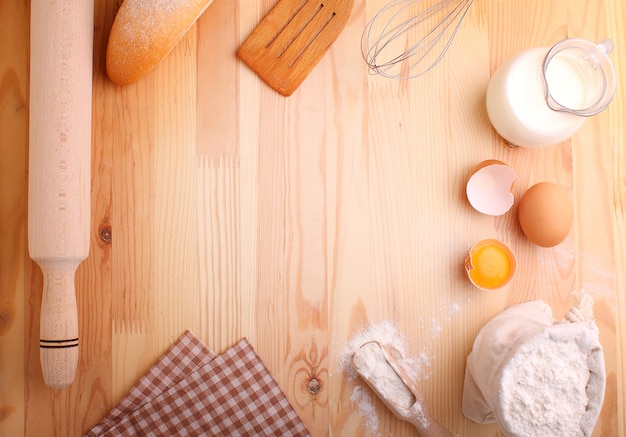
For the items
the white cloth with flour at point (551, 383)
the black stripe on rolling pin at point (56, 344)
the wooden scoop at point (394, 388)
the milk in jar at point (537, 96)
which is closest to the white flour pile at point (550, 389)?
the white cloth with flour at point (551, 383)

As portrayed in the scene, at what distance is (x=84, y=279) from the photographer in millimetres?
805

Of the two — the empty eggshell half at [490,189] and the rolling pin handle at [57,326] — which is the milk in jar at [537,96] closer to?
the empty eggshell half at [490,189]

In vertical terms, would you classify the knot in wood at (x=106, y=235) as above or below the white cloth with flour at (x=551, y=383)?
above

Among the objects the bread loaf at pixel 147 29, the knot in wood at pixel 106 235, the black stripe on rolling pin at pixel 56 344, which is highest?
the bread loaf at pixel 147 29

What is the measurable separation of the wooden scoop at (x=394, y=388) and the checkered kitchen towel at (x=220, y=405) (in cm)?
11

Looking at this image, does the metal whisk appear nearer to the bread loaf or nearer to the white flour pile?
the bread loaf

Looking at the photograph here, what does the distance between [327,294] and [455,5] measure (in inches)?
17.3

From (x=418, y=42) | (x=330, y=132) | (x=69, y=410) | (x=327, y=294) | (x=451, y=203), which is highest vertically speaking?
(x=418, y=42)

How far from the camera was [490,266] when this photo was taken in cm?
81

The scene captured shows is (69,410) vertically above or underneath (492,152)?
underneath

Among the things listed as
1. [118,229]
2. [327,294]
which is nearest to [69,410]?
[118,229]

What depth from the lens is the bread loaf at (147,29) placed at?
2.42 ft

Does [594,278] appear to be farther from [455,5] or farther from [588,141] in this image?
[455,5]

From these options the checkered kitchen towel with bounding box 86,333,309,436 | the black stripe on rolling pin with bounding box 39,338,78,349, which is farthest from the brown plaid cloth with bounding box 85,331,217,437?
the black stripe on rolling pin with bounding box 39,338,78,349
